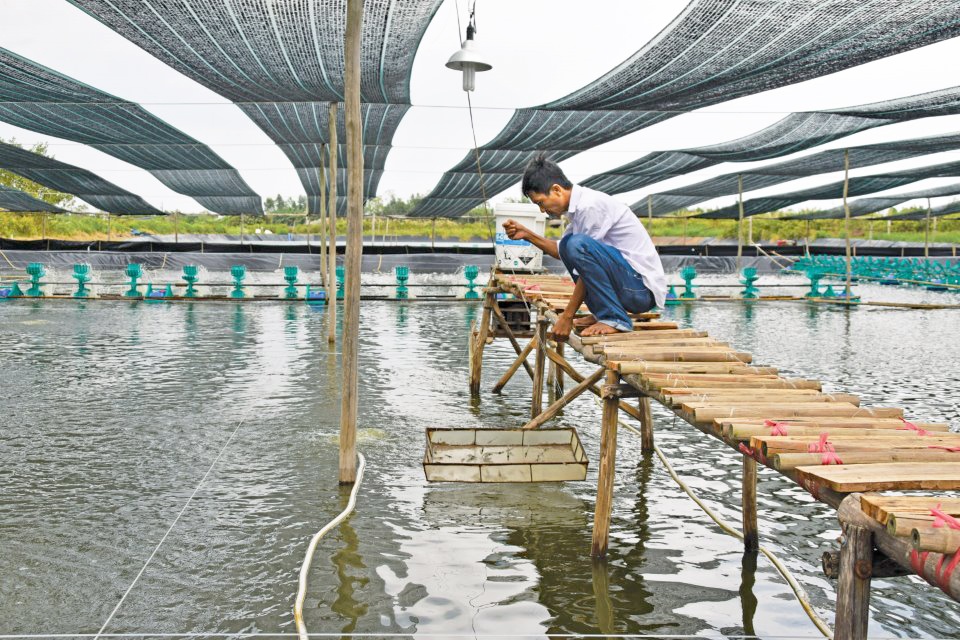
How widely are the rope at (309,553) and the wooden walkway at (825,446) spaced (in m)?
1.32

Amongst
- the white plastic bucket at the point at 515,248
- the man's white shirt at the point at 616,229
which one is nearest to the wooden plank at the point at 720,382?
the man's white shirt at the point at 616,229

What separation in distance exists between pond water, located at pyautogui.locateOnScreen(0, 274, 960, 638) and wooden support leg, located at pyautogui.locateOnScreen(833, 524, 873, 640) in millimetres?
1247

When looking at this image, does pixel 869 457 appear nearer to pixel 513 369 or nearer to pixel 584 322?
pixel 584 322

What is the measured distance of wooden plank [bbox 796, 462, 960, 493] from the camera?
2.17m

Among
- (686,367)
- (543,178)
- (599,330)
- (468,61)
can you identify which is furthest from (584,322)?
(468,61)

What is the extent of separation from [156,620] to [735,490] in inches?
132

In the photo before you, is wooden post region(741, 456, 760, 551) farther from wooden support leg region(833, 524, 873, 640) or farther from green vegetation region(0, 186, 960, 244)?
green vegetation region(0, 186, 960, 244)

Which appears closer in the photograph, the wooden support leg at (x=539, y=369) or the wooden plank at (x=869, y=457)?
the wooden plank at (x=869, y=457)

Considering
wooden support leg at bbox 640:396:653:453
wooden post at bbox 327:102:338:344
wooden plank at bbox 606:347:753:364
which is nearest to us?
wooden plank at bbox 606:347:753:364

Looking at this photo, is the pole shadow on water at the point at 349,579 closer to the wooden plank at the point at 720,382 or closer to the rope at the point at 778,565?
the wooden plank at the point at 720,382

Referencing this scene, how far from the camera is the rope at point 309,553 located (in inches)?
124

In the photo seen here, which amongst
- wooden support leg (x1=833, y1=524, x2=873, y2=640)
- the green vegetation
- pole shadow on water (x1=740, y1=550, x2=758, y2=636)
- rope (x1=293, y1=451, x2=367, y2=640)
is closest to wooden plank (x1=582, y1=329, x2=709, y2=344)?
pole shadow on water (x1=740, y1=550, x2=758, y2=636)

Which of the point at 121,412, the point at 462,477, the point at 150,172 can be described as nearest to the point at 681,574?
the point at 462,477

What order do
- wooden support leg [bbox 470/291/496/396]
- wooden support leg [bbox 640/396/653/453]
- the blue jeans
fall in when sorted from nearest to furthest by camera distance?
the blue jeans → wooden support leg [bbox 640/396/653/453] → wooden support leg [bbox 470/291/496/396]
